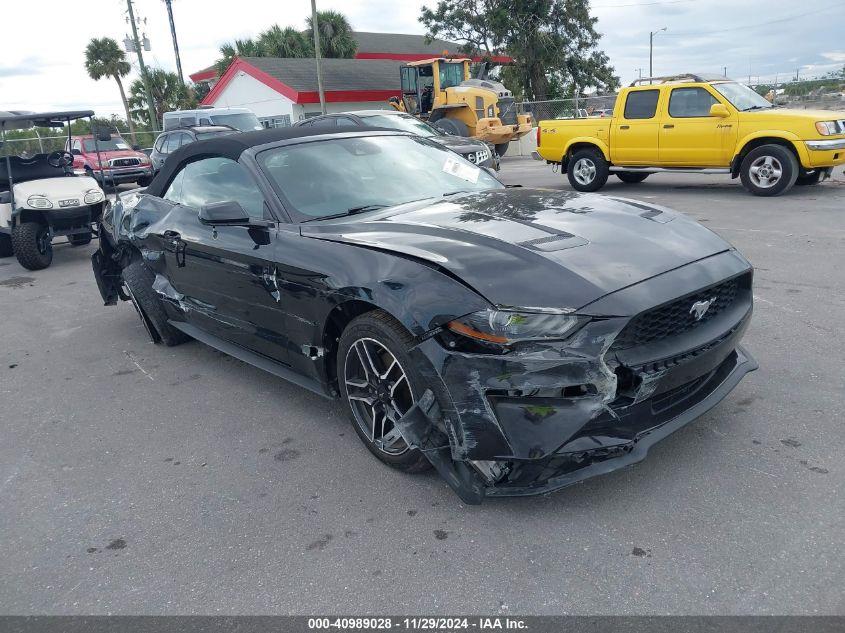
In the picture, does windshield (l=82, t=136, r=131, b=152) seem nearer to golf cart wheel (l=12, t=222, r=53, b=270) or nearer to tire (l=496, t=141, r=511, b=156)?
tire (l=496, t=141, r=511, b=156)

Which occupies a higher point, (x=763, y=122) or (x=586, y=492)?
(x=763, y=122)

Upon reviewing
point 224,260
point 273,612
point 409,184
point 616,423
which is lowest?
point 273,612

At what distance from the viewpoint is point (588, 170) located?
1252cm

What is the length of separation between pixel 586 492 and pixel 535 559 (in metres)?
0.51

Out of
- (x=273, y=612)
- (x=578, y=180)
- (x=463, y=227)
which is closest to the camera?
(x=273, y=612)

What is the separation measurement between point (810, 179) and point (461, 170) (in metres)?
9.05

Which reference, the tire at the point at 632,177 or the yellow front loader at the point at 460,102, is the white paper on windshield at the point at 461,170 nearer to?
the tire at the point at 632,177

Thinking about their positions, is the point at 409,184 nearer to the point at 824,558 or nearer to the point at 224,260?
the point at 224,260

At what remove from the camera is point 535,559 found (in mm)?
2562

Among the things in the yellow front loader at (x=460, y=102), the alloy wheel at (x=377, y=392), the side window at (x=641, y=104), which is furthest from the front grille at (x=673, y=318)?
the yellow front loader at (x=460, y=102)

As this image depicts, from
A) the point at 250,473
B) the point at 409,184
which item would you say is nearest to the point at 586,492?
the point at 250,473

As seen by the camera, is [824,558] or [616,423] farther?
[616,423]

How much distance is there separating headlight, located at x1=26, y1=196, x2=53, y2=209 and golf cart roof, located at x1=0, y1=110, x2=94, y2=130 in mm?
1025

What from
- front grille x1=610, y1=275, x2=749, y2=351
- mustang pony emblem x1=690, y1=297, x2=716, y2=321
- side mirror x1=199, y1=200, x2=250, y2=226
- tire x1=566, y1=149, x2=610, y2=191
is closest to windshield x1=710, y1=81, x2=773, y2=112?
tire x1=566, y1=149, x2=610, y2=191
